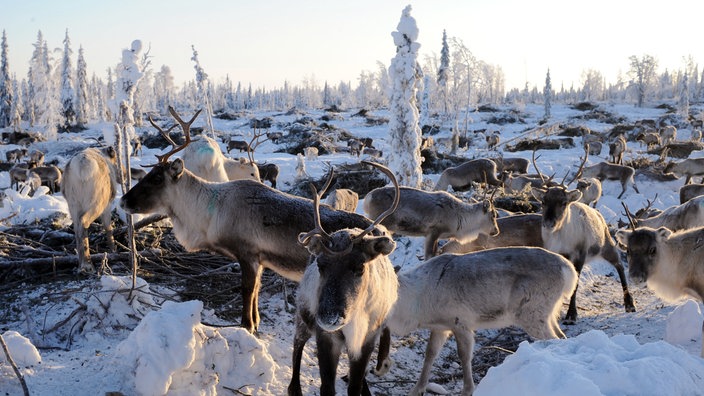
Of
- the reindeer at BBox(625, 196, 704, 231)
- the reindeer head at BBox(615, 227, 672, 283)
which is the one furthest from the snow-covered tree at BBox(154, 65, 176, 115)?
the reindeer head at BBox(615, 227, 672, 283)

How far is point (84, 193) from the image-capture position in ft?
23.1

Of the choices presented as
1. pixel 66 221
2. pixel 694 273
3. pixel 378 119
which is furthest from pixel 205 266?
pixel 378 119

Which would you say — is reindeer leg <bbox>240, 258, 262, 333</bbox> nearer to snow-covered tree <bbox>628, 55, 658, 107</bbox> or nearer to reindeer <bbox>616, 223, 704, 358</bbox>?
reindeer <bbox>616, 223, 704, 358</bbox>

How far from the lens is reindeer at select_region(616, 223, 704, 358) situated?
6.14m

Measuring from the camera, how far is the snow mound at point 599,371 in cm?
255

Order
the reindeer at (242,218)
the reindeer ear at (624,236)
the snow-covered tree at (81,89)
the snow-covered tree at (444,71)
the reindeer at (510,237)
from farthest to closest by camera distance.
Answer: the snow-covered tree at (81,89)
the snow-covered tree at (444,71)
the reindeer at (510,237)
the reindeer ear at (624,236)
the reindeer at (242,218)

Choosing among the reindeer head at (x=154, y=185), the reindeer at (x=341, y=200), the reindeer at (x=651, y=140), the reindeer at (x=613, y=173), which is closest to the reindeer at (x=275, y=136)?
the reindeer at (x=613, y=173)

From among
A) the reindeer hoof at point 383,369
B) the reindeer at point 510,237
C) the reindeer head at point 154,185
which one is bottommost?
the reindeer hoof at point 383,369

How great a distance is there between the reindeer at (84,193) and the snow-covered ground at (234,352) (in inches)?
20.9

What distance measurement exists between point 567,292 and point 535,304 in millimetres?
385

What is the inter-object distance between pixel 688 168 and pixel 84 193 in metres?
21.3

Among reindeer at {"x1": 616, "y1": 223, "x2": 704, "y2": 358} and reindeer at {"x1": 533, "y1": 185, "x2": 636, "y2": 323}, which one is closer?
reindeer at {"x1": 616, "y1": 223, "x2": 704, "y2": 358}

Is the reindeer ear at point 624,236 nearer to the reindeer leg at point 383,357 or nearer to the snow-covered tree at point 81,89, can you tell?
the reindeer leg at point 383,357

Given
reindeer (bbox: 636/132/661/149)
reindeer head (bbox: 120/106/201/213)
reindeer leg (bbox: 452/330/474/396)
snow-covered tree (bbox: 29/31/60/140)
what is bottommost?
reindeer leg (bbox: 452/330/474/396)
